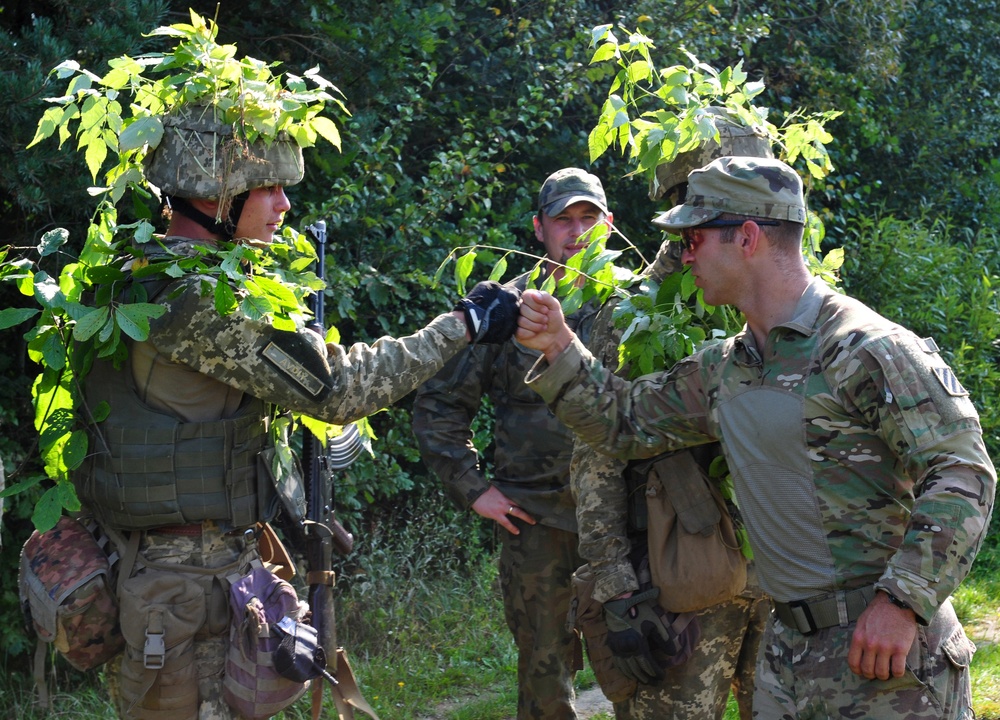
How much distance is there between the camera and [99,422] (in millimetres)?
3471

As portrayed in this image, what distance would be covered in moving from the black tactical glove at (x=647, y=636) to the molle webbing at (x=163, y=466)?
3.93ft

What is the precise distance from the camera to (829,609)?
9.11 ft

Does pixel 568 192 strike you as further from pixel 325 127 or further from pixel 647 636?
pixel 647 636

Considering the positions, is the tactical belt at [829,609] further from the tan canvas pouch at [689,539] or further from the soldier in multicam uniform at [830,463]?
the tan canvas pouch at [689,539]

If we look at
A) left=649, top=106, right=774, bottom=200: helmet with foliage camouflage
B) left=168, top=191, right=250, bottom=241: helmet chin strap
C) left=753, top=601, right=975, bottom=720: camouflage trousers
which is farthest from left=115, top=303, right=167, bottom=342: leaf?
left=753, top=601, right=975, bottom=720: camouflage trousers

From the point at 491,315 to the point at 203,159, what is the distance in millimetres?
997

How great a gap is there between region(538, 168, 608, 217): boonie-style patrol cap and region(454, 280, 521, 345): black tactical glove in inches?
54.7

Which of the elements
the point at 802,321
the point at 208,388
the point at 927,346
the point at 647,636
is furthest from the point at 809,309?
the point at 208,388

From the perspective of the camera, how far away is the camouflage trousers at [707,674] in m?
3.49

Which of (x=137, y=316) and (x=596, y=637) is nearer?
(x=137, y=316)

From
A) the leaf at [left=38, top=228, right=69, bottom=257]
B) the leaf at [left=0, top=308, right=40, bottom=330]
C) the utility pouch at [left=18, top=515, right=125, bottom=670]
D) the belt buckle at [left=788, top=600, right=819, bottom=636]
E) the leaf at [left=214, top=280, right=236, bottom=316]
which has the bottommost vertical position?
the utility pouch at [left=18, top=515, right=125, bottom=670]

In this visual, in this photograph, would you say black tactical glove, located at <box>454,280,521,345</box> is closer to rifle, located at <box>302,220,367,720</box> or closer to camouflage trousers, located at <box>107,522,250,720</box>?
rifle, located at <box>302,220,367,720</box>

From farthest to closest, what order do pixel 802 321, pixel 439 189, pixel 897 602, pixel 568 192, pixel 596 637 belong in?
pixel 439 189
pixel 568 192
pixel 596 637
pixel 802 321
pixel 897 602

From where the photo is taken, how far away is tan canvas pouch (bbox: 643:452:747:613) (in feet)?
11.2
